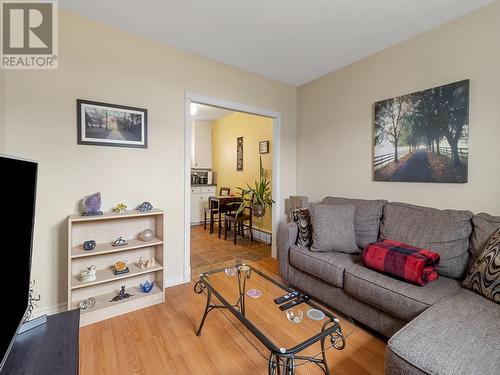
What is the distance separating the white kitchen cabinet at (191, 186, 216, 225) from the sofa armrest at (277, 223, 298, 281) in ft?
10.5

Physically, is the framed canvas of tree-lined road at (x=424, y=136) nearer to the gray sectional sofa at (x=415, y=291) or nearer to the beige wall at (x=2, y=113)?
the gray sectional sofa at (x=415, y=291)

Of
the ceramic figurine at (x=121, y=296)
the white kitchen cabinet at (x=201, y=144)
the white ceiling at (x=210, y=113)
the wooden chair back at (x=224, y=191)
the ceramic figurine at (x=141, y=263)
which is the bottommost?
the ceramic figurine at (x=121, y=296)

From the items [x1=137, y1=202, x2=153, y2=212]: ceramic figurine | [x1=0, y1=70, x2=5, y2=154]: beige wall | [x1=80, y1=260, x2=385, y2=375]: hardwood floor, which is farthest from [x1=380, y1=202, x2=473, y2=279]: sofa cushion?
[x1=0, y1=70, x2=5, y2=154]: beige wall

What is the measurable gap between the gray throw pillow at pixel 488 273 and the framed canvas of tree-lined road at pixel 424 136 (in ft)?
2.13

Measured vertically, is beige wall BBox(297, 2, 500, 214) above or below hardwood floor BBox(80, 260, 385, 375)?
above

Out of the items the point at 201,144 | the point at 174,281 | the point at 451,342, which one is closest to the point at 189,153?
the point at 174,281

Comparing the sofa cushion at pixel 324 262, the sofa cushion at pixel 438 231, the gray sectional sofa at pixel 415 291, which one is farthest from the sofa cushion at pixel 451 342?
the sofa cushion at pixel 324 262

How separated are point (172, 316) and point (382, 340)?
5.21ft

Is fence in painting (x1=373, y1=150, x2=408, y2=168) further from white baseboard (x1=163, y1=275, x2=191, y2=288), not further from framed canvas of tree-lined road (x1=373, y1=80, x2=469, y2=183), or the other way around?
white baseboard (x1=163, y1=275, x2=191, y2=288)

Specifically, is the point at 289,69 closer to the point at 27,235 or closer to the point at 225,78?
the point at 225,78

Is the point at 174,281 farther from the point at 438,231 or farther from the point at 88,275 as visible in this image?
the point at 438,231

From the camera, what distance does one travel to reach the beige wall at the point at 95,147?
1761 millimetres

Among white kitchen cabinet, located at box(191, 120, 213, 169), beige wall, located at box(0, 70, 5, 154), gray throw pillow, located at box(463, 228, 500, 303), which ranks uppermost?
white kitchen cabinet, located at box(191, 120, 213, 169)

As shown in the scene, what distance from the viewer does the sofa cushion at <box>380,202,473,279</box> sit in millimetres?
1633
